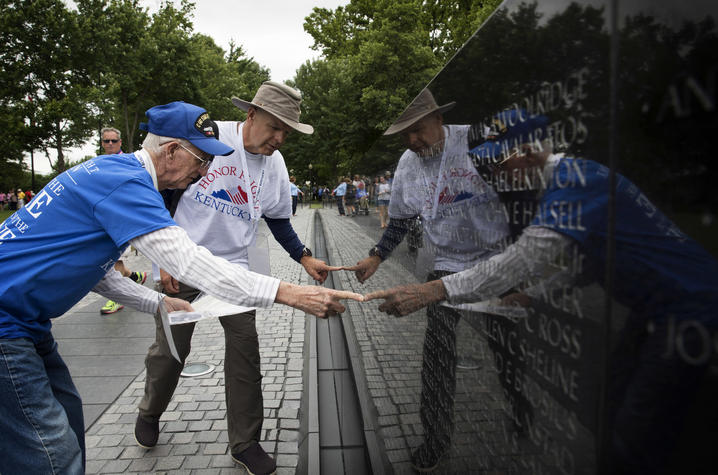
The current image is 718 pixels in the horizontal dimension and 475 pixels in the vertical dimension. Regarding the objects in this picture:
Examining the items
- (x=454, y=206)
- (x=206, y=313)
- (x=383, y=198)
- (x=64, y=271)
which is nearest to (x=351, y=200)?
(x=383, y=198)

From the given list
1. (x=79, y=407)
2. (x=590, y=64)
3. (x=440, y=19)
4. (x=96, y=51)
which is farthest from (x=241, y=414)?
(x=440, y=19)

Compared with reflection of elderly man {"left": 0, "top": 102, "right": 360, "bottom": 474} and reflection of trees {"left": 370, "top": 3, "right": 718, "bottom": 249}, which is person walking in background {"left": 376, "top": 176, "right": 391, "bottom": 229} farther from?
A: reflection of trees {"left": 370, "top": 3, "right": 718, "bottom": 249}

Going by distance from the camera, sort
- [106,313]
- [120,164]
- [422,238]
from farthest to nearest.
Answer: [106,313]
[422,238]
[120,164]

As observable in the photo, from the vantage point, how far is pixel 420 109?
2.45 m

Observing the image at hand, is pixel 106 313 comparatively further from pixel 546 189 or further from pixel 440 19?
pixel 440 19

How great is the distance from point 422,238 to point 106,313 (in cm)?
561

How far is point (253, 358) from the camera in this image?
3002 mm

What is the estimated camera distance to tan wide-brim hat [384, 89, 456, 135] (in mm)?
2116

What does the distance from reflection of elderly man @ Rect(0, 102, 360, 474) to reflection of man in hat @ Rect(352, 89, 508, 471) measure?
55 cm

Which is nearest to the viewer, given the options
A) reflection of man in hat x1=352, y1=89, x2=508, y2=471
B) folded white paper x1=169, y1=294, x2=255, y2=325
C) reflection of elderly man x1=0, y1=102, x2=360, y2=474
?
reflection of man in hat x1=352, y1=89, x2=508, y2=471

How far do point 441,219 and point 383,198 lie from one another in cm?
157

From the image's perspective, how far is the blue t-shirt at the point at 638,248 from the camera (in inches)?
28.7

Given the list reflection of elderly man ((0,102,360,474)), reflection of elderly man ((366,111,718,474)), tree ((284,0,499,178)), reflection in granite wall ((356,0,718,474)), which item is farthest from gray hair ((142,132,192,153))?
tree ((284,0,499,178))

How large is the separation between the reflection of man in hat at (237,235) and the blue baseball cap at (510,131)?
1.77 m
